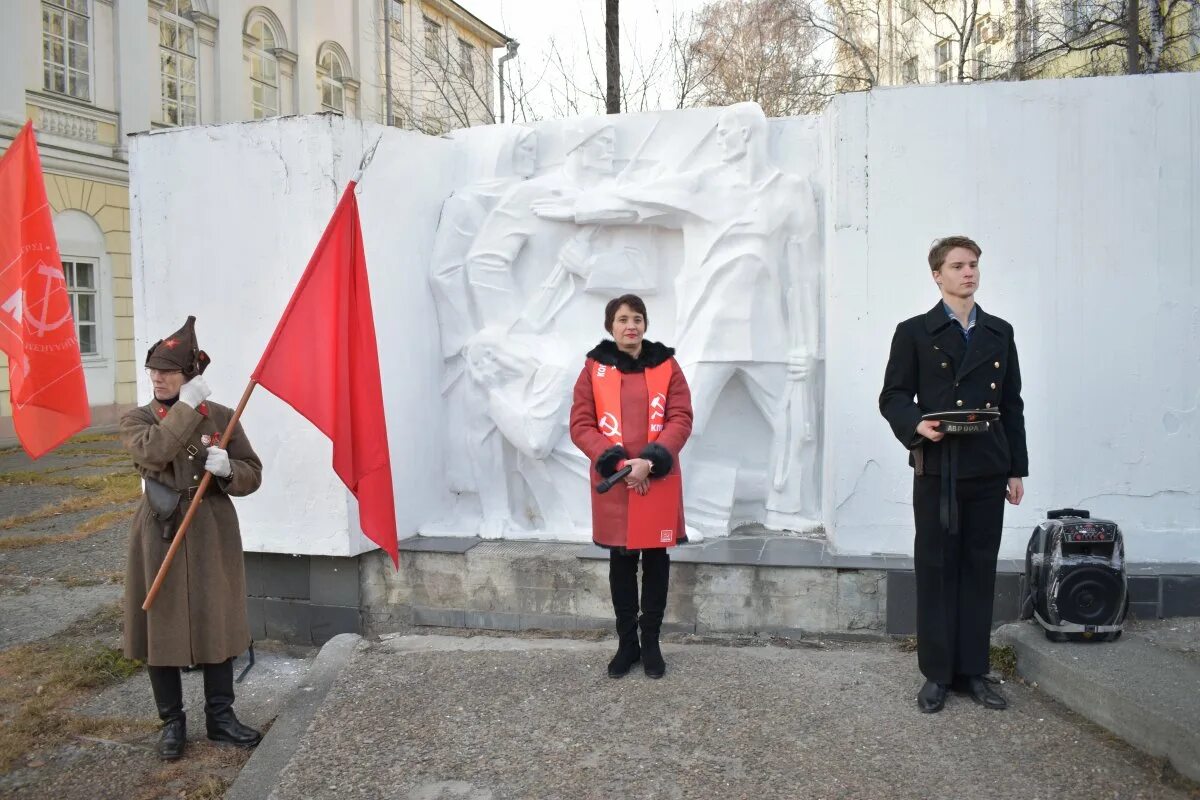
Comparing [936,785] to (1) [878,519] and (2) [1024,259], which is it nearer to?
(1) [878,519]

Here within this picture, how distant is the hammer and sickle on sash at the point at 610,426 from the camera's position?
4109mm

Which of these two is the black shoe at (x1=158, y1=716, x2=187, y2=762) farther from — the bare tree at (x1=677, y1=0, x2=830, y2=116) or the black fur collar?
the bare tree at (x1=677, y1=0, x2=830, y2=116)

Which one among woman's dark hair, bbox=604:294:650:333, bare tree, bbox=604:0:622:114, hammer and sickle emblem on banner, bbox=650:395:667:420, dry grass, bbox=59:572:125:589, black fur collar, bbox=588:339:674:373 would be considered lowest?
dry grass, bbox=59:572:125:589

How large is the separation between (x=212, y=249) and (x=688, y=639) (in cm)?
340

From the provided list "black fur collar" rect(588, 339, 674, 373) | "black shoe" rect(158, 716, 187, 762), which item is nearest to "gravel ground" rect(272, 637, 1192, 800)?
"black shoe" rect(158, 716, 187, 762)

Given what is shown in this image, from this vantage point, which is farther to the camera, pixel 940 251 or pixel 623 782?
pixel 940 251

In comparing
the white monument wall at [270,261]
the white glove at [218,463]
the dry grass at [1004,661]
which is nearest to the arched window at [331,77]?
the white monument wall at [270,261]

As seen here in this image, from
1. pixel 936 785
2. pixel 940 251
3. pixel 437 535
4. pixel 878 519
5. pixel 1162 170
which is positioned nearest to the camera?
pixel 936 785

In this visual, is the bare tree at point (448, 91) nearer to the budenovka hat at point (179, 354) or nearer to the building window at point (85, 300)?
the building window at point (85, 300)

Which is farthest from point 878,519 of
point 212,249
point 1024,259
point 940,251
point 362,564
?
point 212,249

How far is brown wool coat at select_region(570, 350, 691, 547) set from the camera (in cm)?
405

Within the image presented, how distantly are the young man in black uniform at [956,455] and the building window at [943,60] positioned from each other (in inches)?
551

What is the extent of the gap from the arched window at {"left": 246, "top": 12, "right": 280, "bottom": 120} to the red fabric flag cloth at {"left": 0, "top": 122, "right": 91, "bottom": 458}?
628 inches

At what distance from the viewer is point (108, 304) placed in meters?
16.8
